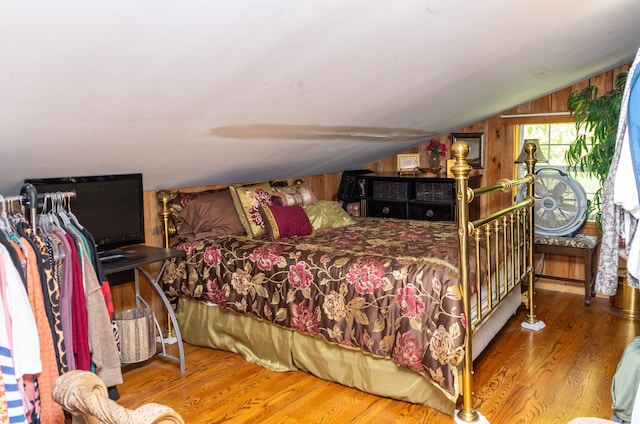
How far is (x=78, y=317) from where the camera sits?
8.28 ft

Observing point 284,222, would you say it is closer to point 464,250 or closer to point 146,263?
point 146,263

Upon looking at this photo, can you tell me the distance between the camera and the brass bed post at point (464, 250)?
2607 mm

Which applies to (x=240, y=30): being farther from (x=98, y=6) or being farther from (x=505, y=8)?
(x=505, y=8)

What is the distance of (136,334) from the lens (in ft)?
10.5

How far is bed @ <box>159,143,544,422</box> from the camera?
2.70 m

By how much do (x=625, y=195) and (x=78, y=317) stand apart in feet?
7.85

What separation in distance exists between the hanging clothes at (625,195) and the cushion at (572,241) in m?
2.48

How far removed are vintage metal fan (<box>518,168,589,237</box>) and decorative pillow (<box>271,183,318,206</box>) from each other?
6.15ft

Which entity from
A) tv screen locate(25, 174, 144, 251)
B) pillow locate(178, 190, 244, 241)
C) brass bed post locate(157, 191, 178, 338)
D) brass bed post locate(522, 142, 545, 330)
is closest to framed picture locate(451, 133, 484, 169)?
brass bed post locate(522, 142, 545, 330)

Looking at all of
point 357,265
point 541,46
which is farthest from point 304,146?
point 541,46

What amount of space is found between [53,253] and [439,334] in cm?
189

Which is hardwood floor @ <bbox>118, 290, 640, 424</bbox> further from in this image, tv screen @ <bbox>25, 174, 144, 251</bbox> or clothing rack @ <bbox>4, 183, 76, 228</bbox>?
clothing rack @ <bbox>4, 183, 76, 228</bbox>

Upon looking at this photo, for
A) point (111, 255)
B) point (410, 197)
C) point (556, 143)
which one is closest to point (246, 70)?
point (111, 255)

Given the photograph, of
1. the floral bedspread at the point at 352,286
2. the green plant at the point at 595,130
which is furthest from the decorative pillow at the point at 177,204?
the green plant at the point at 595,130
